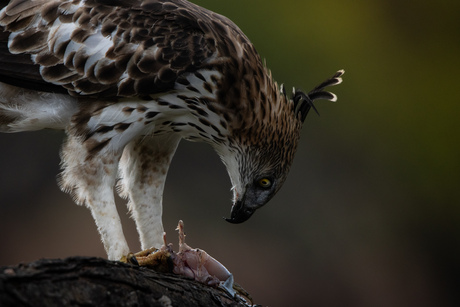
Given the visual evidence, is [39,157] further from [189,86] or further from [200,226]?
[189,86]

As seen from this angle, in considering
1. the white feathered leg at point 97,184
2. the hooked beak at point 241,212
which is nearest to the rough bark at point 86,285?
the white feathered leg at point 97,184

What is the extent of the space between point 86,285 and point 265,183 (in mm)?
2137

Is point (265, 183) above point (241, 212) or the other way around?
above

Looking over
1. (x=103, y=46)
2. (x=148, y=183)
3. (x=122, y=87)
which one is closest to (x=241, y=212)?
Result: (x=148, y=183)

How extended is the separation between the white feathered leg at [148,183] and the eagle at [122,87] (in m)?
0.30

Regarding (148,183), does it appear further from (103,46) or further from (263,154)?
(103,46)

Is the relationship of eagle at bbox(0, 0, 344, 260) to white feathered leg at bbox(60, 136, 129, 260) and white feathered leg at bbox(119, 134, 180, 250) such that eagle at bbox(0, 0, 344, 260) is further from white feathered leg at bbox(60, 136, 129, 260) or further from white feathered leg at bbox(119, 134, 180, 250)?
white feathered leg at bbox(119, 134, 180, 250)

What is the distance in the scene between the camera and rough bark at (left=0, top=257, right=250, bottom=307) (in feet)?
9.25

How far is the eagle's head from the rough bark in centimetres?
143

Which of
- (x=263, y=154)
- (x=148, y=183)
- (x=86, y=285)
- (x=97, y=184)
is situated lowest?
(x=148, y=183)

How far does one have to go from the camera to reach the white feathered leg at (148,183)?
516 centimetres

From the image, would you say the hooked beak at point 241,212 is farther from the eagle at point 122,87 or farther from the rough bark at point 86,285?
the rough bark at point 86,285

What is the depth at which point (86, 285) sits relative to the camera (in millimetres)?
3051

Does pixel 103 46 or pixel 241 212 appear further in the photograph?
pixel 241 212
